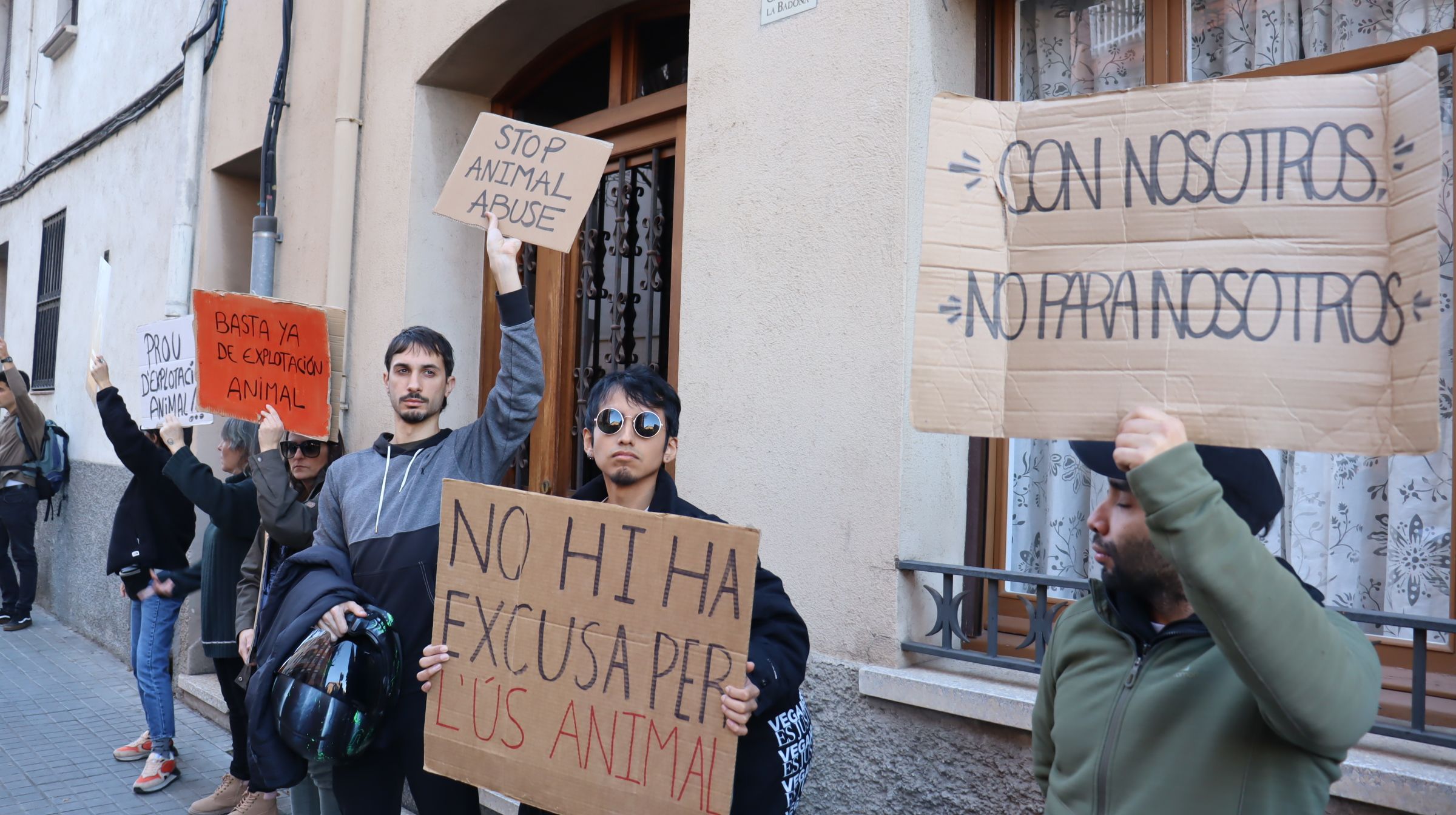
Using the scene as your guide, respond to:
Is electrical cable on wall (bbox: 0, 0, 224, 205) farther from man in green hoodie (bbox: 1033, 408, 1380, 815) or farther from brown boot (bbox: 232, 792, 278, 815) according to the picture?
man in green hoodie (bbox: 1033, 408, 1380, 815)

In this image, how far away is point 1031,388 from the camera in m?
1.64

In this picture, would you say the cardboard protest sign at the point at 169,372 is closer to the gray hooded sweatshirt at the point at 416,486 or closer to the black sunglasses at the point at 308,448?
the black sunglasses at the point at 308,448

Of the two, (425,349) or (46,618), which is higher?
(425,349)

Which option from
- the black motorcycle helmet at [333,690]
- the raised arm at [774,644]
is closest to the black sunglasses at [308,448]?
the black motorcycle helmet at [333,690]

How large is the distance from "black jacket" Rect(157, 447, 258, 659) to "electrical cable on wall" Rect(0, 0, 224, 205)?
163 inches

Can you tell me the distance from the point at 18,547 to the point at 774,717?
Result: 933 centimetres

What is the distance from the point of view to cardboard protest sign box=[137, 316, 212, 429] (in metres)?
4.75

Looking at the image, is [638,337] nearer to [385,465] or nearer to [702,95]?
[702,95]

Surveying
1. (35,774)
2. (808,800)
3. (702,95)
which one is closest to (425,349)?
(702,95)

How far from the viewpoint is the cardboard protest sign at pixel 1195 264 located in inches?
57.3

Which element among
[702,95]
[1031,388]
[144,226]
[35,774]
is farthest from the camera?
[144,226]

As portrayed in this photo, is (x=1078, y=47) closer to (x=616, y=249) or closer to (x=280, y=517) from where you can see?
(x=616, y=249)

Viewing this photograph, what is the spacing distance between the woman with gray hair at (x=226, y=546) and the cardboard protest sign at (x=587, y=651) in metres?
2.42

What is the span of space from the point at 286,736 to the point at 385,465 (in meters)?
0.79
